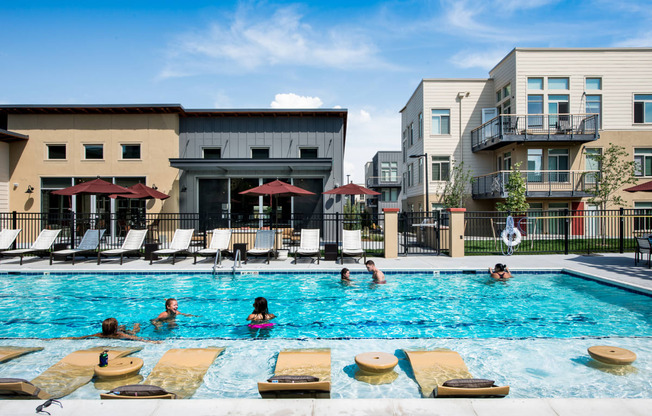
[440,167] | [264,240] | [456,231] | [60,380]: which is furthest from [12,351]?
[440,167]

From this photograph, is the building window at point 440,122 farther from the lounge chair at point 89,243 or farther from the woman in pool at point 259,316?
the woman in pool at point 259,316

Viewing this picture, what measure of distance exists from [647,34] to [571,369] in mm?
25685

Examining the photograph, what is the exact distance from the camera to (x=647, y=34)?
21.5 meters

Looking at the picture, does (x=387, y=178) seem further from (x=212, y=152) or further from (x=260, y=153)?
(x=212, y=152)

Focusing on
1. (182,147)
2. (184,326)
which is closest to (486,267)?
(184,326)

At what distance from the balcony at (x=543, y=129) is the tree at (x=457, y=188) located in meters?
2.25

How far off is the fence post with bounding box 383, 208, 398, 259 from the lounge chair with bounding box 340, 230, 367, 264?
3.46 feet

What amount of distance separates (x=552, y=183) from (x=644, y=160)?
5857 millimetres

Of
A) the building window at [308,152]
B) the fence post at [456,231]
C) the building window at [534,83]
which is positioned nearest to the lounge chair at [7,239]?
the building window at [308,152]

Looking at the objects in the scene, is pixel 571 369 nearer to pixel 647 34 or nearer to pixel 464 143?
pixel 464 143

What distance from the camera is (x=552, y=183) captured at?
21516 mm

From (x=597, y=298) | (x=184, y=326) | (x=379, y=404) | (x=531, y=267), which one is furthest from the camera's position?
(x=531, y=267)

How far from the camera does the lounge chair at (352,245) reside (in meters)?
12.1

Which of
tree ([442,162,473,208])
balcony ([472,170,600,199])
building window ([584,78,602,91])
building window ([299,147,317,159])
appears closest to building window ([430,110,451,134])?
tree ([442,162,473,208])
